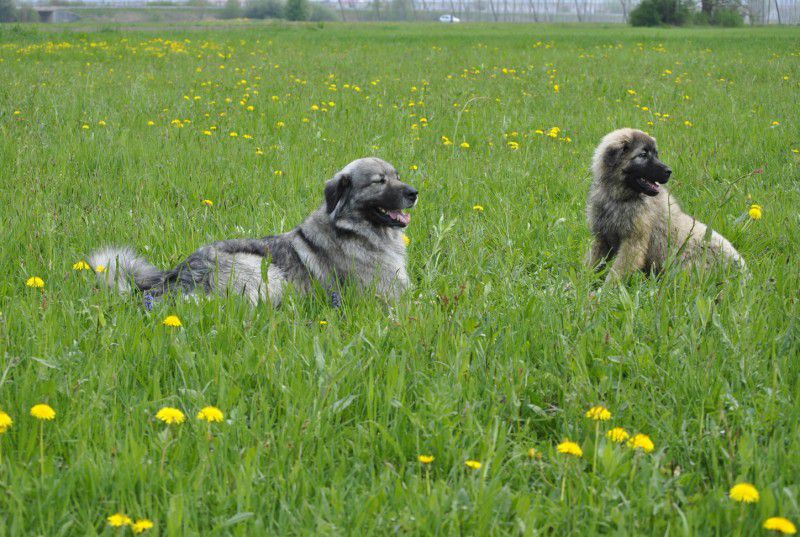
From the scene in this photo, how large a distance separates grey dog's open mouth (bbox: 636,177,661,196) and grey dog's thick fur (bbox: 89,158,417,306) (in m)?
1.64

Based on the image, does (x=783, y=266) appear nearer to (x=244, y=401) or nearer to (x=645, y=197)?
(x=645, y=197)

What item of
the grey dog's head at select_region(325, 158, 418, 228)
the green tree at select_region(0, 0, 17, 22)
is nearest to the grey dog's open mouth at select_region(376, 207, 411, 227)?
the grey dog's head at select_region(325, 158, 418, 228)

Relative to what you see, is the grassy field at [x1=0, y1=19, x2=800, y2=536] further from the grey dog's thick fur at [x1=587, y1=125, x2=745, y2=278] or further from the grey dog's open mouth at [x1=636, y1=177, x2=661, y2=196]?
the grey dog's open mouth at [x1=636, y1=177, x2=661, y2=196]

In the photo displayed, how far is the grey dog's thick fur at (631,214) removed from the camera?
4949mm

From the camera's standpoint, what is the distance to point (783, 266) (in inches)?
160

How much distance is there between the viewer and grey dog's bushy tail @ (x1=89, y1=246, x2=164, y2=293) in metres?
3.92

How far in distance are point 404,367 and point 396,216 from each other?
1.98 m

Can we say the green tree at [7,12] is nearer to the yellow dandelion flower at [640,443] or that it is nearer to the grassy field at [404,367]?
the grassy field at [404,367]

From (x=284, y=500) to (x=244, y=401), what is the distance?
2.13ft

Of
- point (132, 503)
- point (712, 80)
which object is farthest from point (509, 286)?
point (712, 80)

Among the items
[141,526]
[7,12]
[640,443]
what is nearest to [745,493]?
[640,443]

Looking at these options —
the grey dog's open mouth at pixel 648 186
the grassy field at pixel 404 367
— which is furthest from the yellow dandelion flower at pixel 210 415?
the grey dog's open mouth at pixel 648 186

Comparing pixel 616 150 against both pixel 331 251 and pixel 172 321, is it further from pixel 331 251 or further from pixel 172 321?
pixel 172 321

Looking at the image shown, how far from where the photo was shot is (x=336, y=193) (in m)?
4.59
